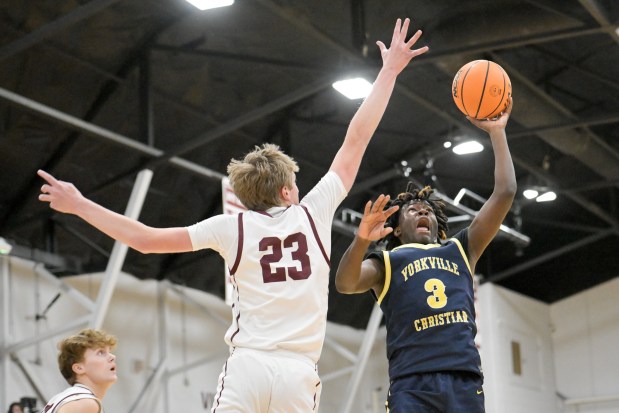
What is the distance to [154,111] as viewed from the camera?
1388cm

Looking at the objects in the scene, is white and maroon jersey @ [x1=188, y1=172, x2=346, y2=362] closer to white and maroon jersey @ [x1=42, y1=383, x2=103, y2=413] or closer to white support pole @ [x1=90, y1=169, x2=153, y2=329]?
white and maroon jersey @ [x1=42, y1=383, x2=103, y2=413]

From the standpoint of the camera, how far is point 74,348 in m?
5.74

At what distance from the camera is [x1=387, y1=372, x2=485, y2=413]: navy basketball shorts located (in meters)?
5.01

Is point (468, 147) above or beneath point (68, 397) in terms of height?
above

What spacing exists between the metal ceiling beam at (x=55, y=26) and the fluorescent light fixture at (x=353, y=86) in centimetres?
318

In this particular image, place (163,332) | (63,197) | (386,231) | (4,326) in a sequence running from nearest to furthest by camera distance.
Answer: (63,197)
(386,231)
(4,326)
(163,332)

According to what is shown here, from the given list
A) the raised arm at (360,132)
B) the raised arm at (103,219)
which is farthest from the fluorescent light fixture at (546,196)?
the raised arm at (103,219)

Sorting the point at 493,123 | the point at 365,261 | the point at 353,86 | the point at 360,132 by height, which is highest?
the point at 353,86

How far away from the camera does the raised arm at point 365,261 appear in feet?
14.2

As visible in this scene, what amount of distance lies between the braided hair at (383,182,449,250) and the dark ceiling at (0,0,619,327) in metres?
5.67

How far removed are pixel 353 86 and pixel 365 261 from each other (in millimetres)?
7410

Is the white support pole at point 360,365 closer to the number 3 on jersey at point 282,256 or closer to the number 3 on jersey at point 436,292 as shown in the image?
the number 3 on jersey at point 436,292

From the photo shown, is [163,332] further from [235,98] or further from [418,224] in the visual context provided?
[418,224]

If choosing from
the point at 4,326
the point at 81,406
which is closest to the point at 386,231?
the point at 81,406
